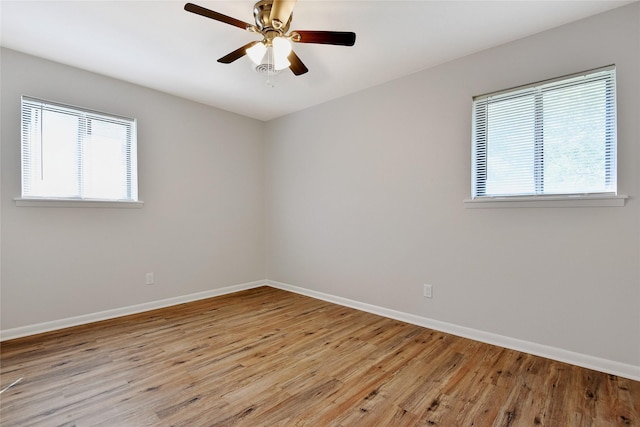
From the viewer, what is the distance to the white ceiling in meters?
2.12

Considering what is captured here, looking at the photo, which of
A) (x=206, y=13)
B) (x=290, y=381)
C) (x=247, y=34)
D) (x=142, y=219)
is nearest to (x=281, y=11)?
(x=206, y=13)

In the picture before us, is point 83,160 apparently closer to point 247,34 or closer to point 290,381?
point 247,34

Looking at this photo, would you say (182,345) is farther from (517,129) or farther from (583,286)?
(517,129)

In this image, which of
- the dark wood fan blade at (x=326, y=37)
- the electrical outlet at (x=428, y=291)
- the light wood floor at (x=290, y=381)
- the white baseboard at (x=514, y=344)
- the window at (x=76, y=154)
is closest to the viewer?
the light wood floor at (x=290, y=381)

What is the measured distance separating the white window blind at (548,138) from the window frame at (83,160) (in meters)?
3.60

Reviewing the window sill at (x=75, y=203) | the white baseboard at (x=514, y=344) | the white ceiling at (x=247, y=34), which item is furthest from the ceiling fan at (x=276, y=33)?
the white baseboard at (x=514, y=344)

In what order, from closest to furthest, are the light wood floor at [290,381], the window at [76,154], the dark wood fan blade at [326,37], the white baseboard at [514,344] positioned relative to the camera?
the light wood floor at [290,381] < the dark wood fan blade at [326,37] < the white baseboard at [514,344] < the window at [76,154]

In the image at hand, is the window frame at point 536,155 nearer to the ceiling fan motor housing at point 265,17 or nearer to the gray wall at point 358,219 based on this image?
the gray wall at point 358,219

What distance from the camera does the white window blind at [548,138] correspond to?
217 centimetres

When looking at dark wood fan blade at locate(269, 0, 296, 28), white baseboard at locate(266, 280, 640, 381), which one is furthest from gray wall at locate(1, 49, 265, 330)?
dark wood fan blade at locate(269, 0, 296, 28)

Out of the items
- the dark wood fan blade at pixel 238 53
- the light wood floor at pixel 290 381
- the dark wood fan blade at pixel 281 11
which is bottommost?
the light wood floor at pixel 290 381

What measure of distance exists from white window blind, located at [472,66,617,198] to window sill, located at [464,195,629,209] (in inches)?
2.4

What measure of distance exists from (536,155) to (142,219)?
3968 mm

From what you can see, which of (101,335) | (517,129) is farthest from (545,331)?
(101,335)
